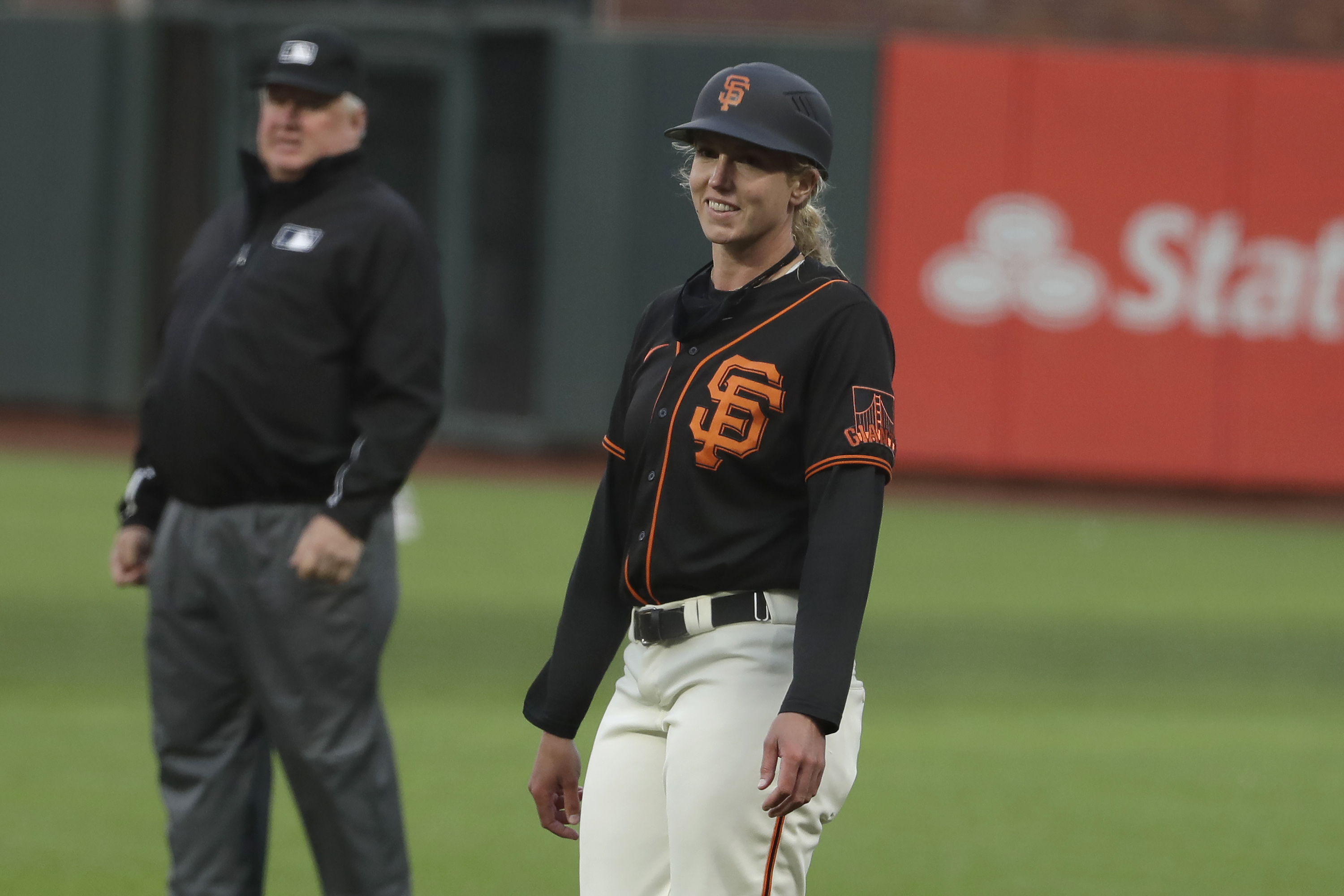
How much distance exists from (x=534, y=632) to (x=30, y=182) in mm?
9887

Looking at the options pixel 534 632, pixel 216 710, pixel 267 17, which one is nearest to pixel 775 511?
pixel 216 710

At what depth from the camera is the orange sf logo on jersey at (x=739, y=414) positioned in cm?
286

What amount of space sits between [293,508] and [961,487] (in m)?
11.8

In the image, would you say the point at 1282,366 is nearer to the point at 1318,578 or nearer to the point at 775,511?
the point at 1318,578

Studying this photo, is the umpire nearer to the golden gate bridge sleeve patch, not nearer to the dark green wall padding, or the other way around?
the golden gate bridge sleeve patch

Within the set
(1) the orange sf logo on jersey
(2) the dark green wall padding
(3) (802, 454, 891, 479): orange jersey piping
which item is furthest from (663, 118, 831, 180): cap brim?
(2) the dark green wall padding

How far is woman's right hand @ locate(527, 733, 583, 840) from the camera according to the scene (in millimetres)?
3154

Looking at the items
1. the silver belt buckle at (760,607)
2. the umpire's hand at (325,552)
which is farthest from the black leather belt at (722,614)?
the umpire's hand at (325,552)

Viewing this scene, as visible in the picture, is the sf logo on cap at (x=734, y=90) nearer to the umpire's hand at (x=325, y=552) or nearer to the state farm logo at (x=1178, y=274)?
the umpire's hand at (x=325, y=552)

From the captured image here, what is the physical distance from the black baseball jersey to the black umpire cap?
1.40m

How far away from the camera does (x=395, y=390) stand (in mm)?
3980

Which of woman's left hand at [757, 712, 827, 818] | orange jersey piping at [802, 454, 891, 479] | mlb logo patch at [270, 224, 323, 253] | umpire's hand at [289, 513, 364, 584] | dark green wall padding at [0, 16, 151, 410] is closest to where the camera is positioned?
woman's left hand at [757, 712, 827, 818]

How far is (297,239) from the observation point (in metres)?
4.00

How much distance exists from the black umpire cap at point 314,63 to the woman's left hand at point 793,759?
2067 millimetres
